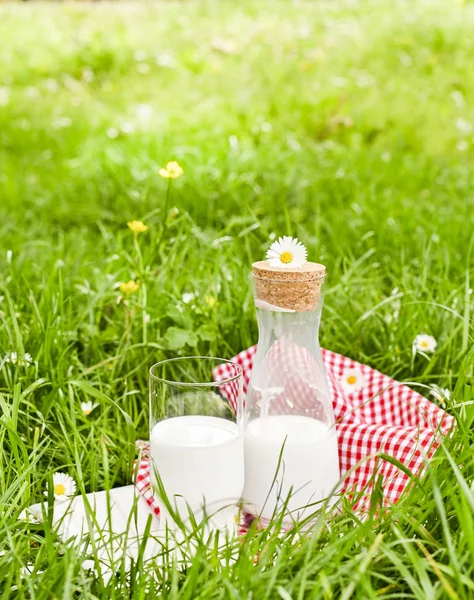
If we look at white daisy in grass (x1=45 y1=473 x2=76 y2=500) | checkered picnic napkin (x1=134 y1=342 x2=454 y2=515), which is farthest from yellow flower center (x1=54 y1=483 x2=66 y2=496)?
checkered picnic napkin (x1=134 y1=342 x2=454 y2=515)

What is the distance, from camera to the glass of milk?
1.36m

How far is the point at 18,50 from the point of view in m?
7.26

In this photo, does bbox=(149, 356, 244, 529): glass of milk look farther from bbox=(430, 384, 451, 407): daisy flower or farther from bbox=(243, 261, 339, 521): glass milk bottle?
bbox=(430, 384, 451, 407): daisy flower

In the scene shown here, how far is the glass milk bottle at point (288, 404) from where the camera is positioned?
1.42m

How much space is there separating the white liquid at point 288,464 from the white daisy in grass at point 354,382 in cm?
42

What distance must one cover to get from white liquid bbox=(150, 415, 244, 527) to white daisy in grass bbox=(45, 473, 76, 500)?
226 mm

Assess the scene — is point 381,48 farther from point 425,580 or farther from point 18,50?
point 425,580

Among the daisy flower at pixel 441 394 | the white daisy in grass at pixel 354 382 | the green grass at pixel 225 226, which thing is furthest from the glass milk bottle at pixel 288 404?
the white daisy in grass at pixel 354 382

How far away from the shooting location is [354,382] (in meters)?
1.93

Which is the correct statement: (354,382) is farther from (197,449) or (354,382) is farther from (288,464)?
(197,449)

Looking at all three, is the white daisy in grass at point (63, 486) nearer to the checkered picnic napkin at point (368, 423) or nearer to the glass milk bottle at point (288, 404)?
the checkered picnic napkin at point (368, 423)

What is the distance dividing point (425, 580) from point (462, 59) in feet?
17.6

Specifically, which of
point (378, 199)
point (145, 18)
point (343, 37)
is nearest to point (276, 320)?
point (378, 199)

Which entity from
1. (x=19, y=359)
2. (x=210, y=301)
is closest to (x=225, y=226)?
(x=210, y=301)
